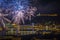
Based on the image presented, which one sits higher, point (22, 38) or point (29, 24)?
point (29, 24)

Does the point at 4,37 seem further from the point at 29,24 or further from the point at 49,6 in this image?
the point at 49,6

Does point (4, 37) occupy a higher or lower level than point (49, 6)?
lower

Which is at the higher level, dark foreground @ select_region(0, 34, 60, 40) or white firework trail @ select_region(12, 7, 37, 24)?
white firework trail @ select_region(12, 7, 37, 24)

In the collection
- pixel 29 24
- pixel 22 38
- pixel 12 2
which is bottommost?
pixel 22 38

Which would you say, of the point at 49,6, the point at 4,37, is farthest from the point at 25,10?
the point at 4,37

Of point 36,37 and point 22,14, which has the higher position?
point 22,14

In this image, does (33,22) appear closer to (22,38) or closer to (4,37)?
(22,38)

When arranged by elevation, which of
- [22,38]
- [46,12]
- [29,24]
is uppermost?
[46,12]

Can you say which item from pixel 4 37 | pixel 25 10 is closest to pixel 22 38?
pixel 4 37

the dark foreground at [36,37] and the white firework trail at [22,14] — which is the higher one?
the white firework trail at [22,14]
